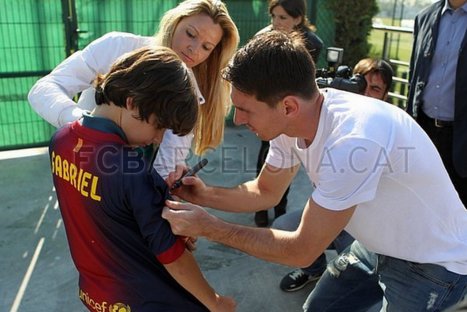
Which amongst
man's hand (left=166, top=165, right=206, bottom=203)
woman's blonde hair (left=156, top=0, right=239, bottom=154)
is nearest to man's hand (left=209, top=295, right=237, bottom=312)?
man's hand (left=166, top=165, right=206, bottom=203)

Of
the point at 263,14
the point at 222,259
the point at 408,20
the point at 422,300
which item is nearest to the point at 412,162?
the point at 422,300

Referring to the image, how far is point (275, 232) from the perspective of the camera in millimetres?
Result: 1658

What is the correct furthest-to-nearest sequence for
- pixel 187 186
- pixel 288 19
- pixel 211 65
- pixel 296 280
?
pixel 288 19 < pixel 296 280 < pixel 211 65 < pixel 187 186

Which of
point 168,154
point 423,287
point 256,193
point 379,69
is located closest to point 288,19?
point 379,69

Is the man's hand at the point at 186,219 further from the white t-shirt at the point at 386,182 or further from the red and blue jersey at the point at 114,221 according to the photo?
the white t-shirt at the point at 386,182

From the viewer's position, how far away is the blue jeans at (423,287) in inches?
65.4

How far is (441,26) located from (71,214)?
2.66 meters

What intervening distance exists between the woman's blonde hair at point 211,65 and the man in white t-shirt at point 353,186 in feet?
2.45

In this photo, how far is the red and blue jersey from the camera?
1.35m

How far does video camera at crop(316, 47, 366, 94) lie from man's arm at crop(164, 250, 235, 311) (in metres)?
1.28

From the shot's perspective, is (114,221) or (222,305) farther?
(222,305)

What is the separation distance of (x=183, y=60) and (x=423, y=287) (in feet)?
4.68

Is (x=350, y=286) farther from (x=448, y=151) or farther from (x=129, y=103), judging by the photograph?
(x=448, y=151)

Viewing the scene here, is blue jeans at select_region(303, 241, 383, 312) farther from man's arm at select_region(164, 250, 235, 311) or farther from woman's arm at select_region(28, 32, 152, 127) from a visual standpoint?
woman's arm at select_region(28, 32, 152, 127)
